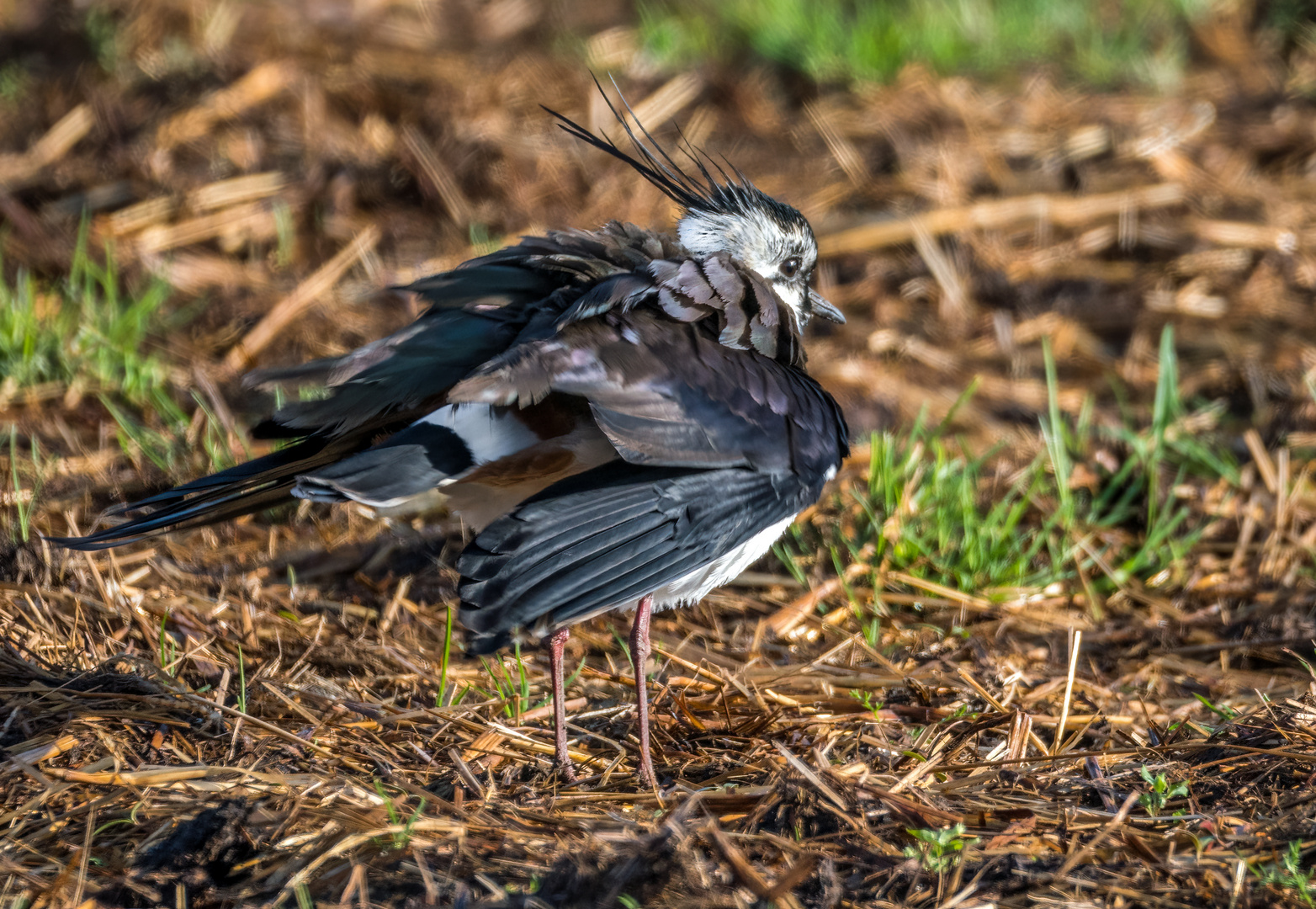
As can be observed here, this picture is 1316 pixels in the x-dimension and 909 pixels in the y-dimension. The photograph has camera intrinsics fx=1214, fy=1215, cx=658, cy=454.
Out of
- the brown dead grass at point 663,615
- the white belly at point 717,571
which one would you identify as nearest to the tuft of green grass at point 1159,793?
the brown dead grass at point 663,615

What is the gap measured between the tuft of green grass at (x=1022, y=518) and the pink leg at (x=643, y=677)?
0.80m

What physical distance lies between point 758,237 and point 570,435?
37.9 inches

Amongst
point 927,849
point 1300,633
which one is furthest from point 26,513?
point 1300,633

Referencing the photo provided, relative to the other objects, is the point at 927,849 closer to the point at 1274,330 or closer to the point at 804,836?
the point at 804,836

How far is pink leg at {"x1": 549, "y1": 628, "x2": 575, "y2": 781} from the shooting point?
9.16ft

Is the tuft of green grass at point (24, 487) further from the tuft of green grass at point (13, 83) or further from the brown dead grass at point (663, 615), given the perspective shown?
the tuft of green grass at point (13, 83)

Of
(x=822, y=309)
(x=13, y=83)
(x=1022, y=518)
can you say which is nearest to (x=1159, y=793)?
(x=1022, y=518)

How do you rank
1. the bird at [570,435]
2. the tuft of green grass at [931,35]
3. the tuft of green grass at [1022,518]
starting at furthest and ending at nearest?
1. the tuft of green grass at [931,35]
2. the tuft of green grass at [1022,518]
3. the bird at [570,435]

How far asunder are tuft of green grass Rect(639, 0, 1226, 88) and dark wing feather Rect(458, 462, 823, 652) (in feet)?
15.2

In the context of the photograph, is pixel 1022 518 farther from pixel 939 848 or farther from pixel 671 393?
pixel 939 848

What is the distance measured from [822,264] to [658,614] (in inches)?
107

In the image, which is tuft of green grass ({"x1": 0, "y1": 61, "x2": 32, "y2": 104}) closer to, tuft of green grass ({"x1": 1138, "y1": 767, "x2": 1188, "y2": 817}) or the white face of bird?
the white face of bird

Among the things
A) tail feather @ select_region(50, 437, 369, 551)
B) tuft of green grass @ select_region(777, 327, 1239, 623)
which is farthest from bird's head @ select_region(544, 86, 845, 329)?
tail feather @ select_region(50, 437, 369, 551)

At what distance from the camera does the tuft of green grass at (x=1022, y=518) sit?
12.3ft
